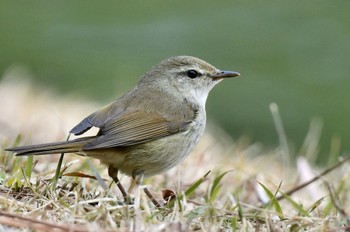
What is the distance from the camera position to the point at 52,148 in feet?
17.4

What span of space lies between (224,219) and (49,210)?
931mm

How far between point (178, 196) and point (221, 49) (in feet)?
31.9

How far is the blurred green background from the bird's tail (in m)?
5.05

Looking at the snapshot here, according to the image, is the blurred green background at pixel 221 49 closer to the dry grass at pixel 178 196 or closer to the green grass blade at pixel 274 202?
the dry grass at pixel 178 196

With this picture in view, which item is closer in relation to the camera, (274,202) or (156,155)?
(274,202)

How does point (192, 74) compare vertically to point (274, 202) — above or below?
above

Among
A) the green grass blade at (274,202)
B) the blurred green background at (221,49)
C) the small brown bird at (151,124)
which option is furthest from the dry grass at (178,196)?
the blurred green background at (221,49)

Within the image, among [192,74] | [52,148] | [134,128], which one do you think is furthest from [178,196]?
[192,74]

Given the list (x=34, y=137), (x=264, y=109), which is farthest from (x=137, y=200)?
(x=264, y=109)

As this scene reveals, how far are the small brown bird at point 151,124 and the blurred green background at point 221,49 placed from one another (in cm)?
383

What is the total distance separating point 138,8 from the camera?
50.4ft

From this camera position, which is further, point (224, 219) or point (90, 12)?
point (90, 12)

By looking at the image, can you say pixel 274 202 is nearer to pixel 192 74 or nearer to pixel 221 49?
pixel 192 74

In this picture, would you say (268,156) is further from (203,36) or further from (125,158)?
(203,36)
